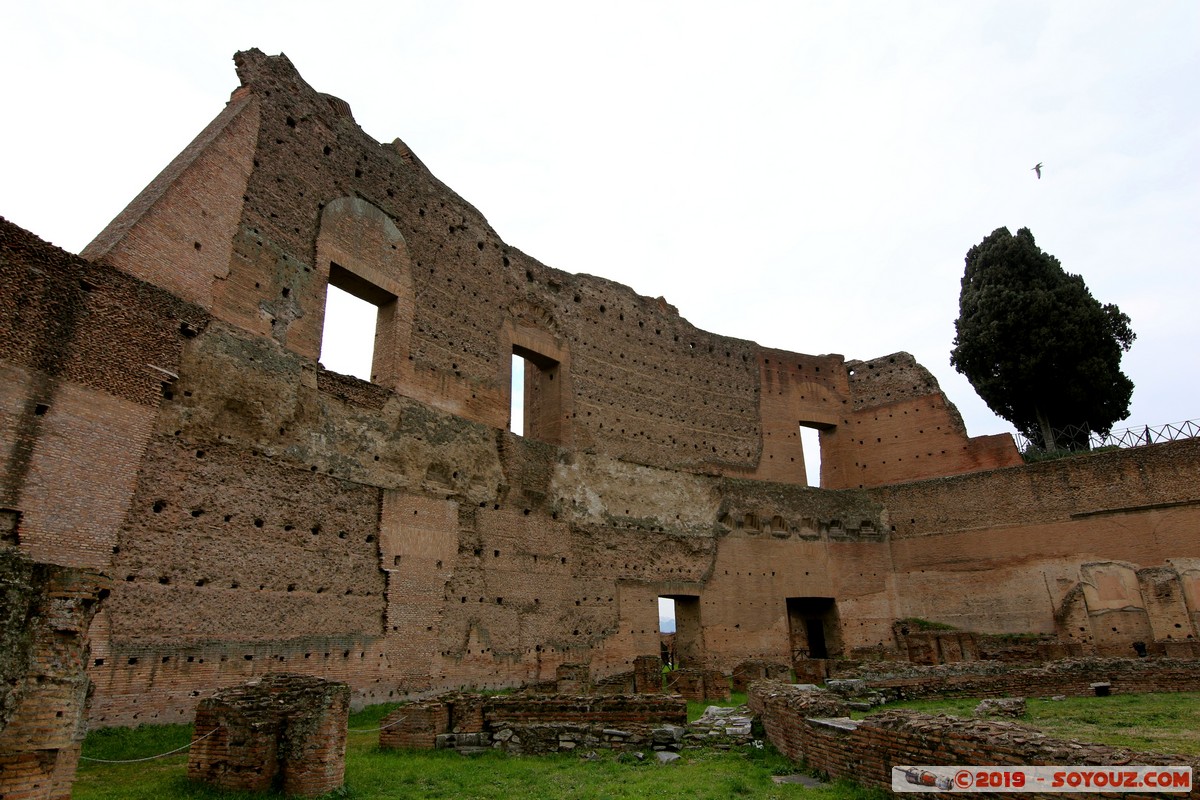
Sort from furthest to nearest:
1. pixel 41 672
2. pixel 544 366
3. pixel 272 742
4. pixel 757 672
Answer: pixel 544 366, pixel 757 672, pixel 272 742, pixel 41 672

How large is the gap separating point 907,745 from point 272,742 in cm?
478

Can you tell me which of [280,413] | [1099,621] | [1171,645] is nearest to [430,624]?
[280,413]

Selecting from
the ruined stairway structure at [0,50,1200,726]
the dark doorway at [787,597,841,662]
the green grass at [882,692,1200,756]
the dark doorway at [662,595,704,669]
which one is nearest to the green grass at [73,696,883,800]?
the ruined stairway structure at [0,50,1200,726]

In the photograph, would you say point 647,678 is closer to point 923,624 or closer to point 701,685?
point 701,685

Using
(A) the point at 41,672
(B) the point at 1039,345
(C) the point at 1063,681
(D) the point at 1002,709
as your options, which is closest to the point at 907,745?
(D) the point at 1002,709

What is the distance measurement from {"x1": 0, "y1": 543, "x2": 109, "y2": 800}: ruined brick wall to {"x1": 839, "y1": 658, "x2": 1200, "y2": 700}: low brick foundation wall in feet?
32.6

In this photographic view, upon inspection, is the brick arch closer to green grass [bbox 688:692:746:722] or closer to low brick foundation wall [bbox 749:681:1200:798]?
green grass [bbox 688:692:746:722]

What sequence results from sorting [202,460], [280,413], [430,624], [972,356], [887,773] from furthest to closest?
[972,356], [430,624], [280,413], [202,460], [887,773]

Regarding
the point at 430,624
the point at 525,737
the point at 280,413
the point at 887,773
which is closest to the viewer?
the point at 887,773

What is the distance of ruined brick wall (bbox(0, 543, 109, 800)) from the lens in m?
3.93

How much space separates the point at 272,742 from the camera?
5.78 metres

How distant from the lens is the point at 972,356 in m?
24.8

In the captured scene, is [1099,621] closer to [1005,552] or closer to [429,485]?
[1005,552]

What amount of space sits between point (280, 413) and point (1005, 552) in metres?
18.3
